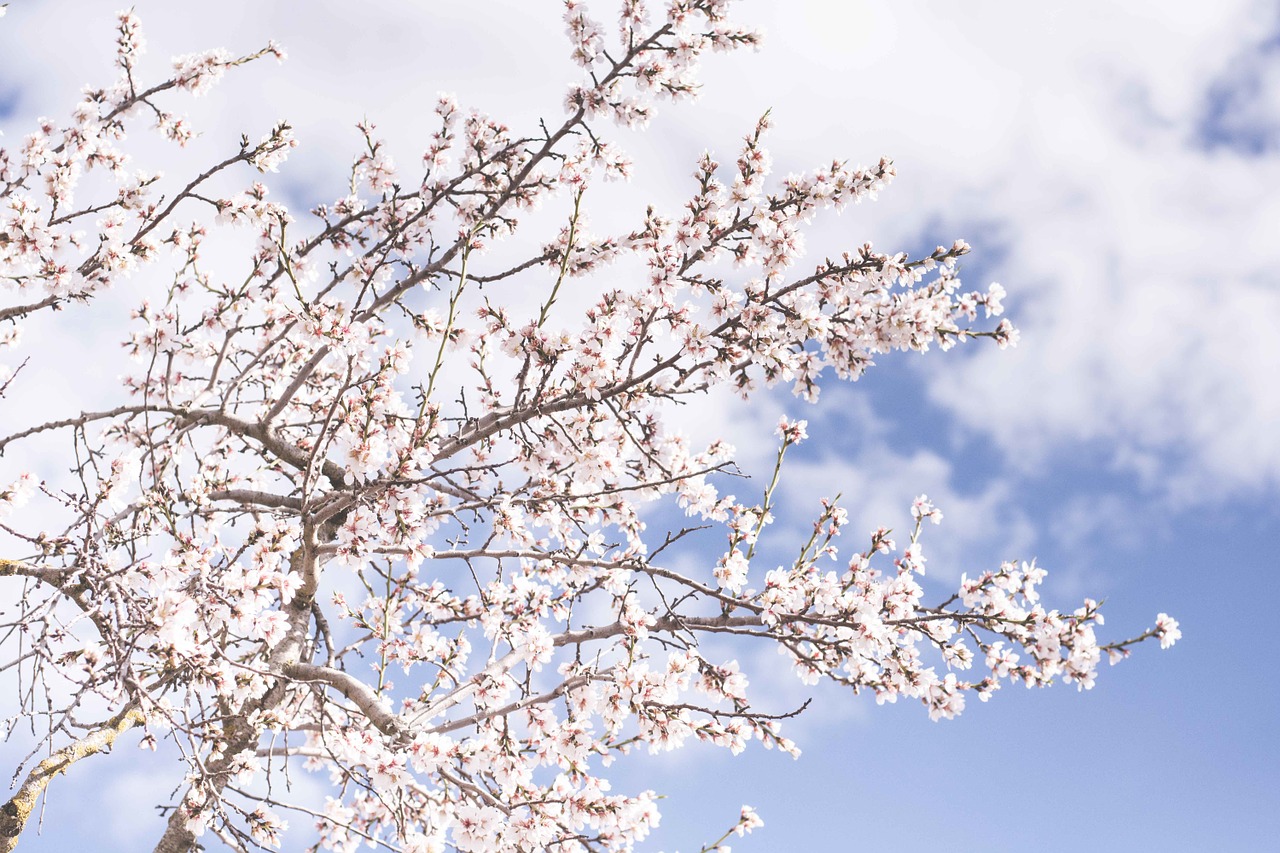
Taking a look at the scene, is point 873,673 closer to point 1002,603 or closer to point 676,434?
point 1002,603

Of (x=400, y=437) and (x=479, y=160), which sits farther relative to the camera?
(x=479, y=160)

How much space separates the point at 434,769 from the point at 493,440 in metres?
2.54

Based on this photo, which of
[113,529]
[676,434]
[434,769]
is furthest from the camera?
[676,434]

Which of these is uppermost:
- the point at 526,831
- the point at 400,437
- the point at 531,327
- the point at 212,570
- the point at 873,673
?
the point at 531,327

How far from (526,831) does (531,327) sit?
3209 millimetres

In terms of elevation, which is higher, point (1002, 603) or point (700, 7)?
point (700, 7)

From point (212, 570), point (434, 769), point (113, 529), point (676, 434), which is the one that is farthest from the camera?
point (676, 434)

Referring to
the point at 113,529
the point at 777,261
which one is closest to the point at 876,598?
the point at 777,261

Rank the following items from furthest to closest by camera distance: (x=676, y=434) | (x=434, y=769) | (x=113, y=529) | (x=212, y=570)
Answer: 1. (x=676, y=434)
2. (x=434, y=769)
3. (x=113, y=529)
4. (x=212, y=570)

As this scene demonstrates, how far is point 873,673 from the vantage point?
5664 mm

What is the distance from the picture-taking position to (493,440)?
7289mm

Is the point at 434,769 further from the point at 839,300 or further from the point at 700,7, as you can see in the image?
the point at 700,7

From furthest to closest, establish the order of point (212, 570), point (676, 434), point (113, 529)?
point (676, 434) < point (113, 529) < point (212, 570)

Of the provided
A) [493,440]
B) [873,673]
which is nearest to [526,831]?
[873,673]
